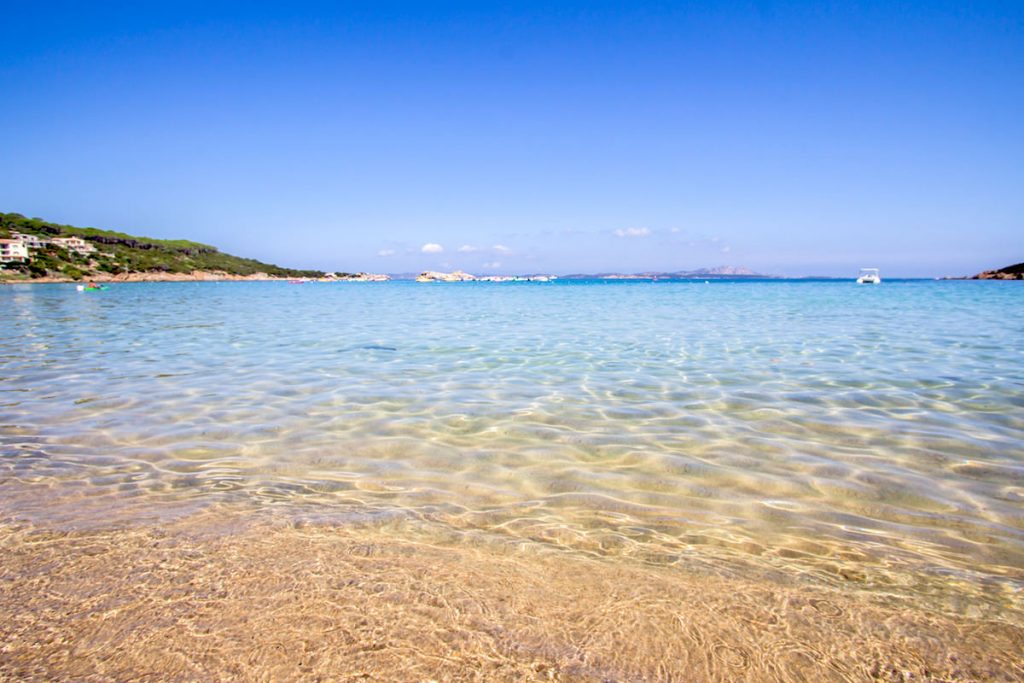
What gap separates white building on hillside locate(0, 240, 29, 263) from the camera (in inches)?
3120

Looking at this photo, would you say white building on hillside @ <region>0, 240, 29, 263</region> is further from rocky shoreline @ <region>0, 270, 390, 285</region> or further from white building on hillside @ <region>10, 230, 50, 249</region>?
rocky shoreline @ <region>0, 270, 390, 285</region>

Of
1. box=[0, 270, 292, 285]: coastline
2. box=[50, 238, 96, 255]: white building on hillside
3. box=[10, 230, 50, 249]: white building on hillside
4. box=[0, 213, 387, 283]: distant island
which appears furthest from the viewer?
box=[50, 238, 96, 255]: white building on hillside

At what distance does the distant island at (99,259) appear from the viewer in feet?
257

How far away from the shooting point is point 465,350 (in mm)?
10359

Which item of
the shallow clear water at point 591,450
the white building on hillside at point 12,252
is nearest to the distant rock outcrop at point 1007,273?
the shallow clear water at point 591,450

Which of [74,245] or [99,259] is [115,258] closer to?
[99,259]

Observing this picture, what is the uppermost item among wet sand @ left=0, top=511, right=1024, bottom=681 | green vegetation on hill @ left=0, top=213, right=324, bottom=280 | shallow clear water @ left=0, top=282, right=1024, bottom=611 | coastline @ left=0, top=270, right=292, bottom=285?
green vegetation on hill @ left=0, top=213, right=324, bottom=280

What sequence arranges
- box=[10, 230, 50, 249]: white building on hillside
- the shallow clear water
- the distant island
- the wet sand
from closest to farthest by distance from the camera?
the wet sand, the shallow clear water, the distant island, box=[10, 230, 50, 249]: white building on hillside

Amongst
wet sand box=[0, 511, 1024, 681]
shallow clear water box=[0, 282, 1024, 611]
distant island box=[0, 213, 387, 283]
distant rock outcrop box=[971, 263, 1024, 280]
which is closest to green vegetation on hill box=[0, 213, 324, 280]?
distant island box=[0, 213, 387, 283]

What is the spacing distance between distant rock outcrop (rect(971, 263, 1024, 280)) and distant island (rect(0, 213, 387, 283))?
16166cm

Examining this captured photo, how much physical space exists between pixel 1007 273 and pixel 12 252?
594 feet

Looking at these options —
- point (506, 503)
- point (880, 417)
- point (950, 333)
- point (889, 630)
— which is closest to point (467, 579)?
point (506, 503)

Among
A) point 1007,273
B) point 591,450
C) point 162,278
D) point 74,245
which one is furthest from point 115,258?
point 1007,273

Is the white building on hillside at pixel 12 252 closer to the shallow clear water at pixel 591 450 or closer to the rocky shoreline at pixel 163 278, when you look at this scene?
the rocky shoreline at pixel 163 278
